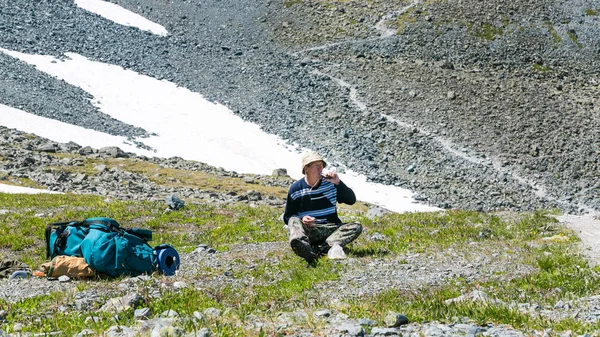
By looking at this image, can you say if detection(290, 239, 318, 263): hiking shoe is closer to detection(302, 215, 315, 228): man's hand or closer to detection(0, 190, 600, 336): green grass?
detection(0, 190, 600, 336): green grass

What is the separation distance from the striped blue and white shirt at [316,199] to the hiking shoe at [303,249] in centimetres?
106

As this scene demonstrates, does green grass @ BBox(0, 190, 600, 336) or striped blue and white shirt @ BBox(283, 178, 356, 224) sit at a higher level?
striped blue and white shirt @ BBox(283, 178, 356, 224)

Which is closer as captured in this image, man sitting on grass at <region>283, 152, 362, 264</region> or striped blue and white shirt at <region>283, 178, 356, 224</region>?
man sitting on grass at <region>283, 152, 362, 264</region>

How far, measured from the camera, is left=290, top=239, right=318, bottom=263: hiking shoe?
44.5ft

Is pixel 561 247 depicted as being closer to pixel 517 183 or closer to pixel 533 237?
pixel 533 237

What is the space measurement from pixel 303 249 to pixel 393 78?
60.1m

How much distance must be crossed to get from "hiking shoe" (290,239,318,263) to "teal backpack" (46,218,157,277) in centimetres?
292

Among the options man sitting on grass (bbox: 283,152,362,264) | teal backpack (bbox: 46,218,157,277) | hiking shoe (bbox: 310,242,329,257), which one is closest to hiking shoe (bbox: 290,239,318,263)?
man sitting on grass (bbox: 283,152,362,264)

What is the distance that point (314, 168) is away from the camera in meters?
14.0

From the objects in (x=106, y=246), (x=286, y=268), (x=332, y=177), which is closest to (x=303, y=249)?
(x=286, y=268)

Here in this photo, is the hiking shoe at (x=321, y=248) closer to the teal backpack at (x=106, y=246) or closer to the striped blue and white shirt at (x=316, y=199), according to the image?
the striped blue and white shirt at (x=316, y=199)

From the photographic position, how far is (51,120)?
53.7m


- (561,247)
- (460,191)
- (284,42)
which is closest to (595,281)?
(561,247)

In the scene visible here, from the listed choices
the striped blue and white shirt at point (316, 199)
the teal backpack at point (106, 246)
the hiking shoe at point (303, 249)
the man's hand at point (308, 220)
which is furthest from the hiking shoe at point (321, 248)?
the teal backpack at point (106, 246)
